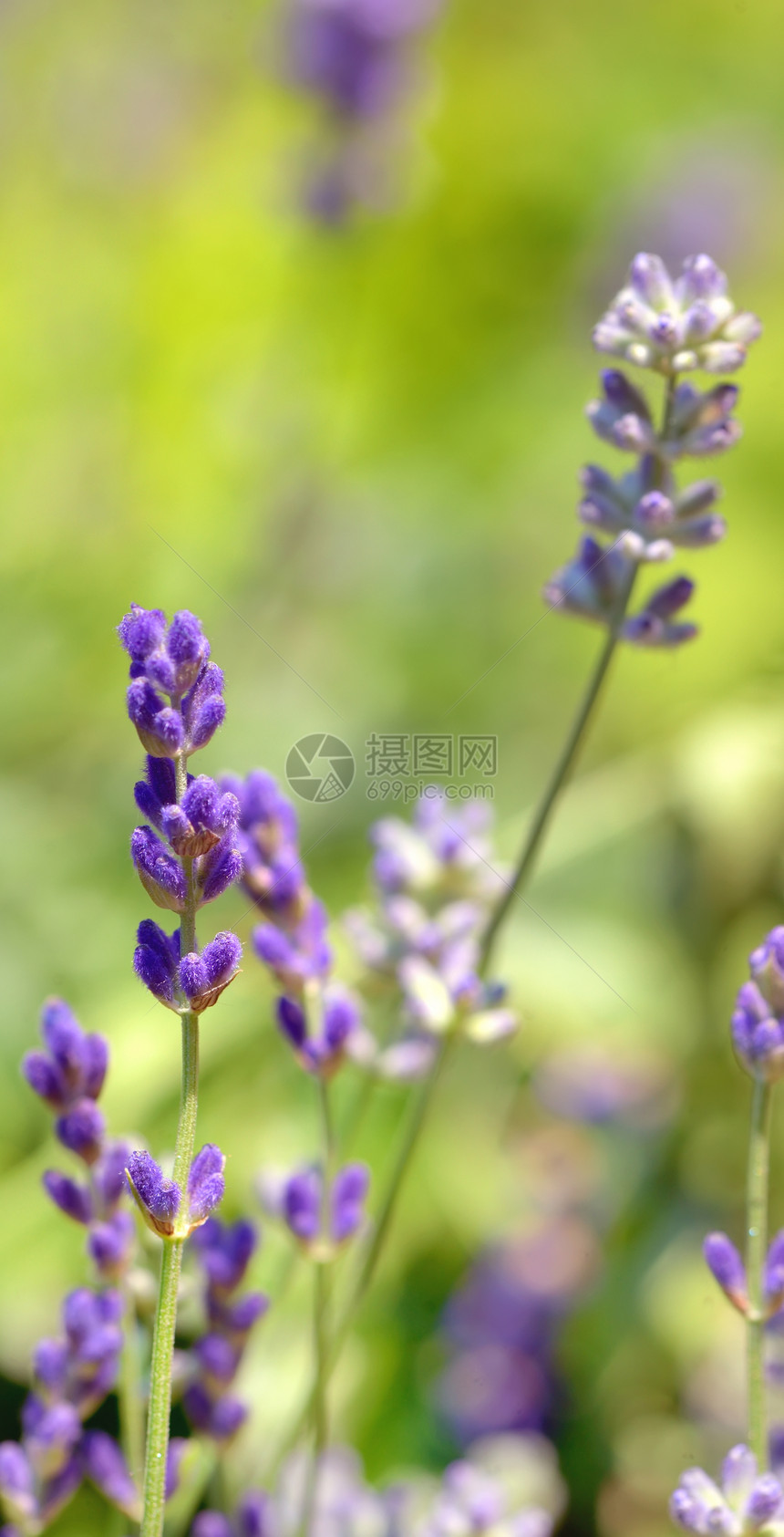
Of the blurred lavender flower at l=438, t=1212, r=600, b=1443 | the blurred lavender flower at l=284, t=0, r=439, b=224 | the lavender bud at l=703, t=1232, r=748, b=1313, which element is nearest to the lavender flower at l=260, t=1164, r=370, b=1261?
the lavender bud at l=703, t=1232, r=748, b=1313

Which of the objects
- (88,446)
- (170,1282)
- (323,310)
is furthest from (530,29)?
(170,1282)

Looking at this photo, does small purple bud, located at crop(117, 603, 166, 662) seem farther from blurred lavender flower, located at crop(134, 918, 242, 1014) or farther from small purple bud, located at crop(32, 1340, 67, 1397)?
small purple bud, located at crop(32, 1340, 67, 1397)

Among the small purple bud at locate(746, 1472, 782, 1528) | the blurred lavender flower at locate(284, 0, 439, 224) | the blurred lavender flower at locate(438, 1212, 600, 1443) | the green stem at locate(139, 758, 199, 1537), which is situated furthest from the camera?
the blurred lavender flower at locate(284, 0, 439, 224)

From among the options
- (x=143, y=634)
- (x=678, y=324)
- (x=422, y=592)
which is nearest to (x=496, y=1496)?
(x=143, y=634)

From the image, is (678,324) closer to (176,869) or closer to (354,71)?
(176,869)

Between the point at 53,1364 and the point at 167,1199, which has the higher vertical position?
the point at 167,1199

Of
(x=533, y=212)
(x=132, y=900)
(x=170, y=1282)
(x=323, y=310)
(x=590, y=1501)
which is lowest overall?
(x=590, y=1501)

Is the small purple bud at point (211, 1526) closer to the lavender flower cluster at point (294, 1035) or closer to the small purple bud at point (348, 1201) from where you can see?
the lavender flower cluster at point (294, 1035)

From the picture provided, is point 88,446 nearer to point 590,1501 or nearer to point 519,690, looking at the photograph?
point 519,690
